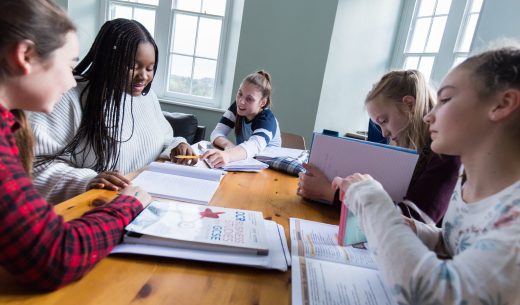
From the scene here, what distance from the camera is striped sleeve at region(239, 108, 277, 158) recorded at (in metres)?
1.52

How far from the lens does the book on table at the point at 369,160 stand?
33.6 inches

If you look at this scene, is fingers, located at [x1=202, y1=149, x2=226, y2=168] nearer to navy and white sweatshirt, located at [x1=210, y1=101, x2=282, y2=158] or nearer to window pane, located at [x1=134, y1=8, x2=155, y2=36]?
navy and white sweatshirt, located at [x1=210, y1=101, x2=282, y2=158]

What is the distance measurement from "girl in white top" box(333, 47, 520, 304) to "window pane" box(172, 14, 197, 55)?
3.15 meters

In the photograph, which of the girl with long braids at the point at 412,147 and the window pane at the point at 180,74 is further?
the window pane at the point at 180,74

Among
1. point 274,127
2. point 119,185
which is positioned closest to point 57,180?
point 119,185

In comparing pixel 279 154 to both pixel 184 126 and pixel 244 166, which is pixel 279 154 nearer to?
pixel 244 166

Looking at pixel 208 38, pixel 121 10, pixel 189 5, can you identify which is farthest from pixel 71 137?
pixel 121 10

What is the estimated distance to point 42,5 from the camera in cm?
51

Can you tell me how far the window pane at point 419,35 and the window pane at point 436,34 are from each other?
5cm

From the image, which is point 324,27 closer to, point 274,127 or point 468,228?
point 274,127

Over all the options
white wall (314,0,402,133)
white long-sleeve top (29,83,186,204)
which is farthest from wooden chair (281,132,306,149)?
white long-sleeve top (29,83,186,204)

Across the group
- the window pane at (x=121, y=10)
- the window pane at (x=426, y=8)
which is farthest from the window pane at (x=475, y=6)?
the window pane at (x=121, y=10)

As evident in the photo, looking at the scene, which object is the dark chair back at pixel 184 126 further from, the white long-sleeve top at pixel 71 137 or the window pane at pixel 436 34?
the window pane at pixel 436 34

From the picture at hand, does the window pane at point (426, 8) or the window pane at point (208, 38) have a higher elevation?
the window pane at point (426, 8)
